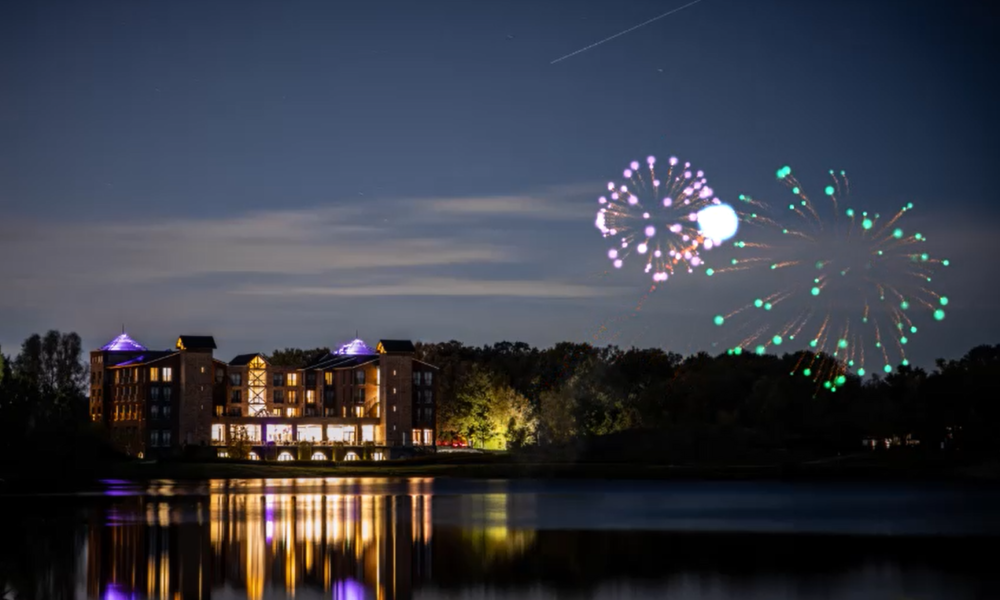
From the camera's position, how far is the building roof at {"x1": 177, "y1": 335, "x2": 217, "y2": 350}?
465 ft

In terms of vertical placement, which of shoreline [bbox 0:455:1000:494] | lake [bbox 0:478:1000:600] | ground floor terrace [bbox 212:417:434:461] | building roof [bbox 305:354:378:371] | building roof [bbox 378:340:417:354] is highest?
building roof [bbox 378:340:417:354]

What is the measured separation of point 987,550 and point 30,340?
16102 centimetres

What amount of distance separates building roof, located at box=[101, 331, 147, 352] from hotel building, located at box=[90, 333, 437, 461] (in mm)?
119

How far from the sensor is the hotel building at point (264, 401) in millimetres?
140000

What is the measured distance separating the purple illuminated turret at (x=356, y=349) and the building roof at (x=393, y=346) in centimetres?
867

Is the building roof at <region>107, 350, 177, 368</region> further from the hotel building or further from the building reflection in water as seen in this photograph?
the building reflection in water

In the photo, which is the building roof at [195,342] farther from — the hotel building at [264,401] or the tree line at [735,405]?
the tree line at [735,405]

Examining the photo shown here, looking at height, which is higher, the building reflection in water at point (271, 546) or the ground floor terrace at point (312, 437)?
the ground floor terrace at point (312, 437)

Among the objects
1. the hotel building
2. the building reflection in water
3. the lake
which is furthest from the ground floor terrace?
the building reflection in water

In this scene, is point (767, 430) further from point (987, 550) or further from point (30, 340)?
point (30, 340)

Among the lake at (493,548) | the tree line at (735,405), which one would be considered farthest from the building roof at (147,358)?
the lake at (493,548)

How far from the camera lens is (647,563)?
3681 centimetres

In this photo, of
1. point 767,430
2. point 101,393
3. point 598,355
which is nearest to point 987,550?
point 767,430

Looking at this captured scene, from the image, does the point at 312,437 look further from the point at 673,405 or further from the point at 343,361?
the point at 673,405
